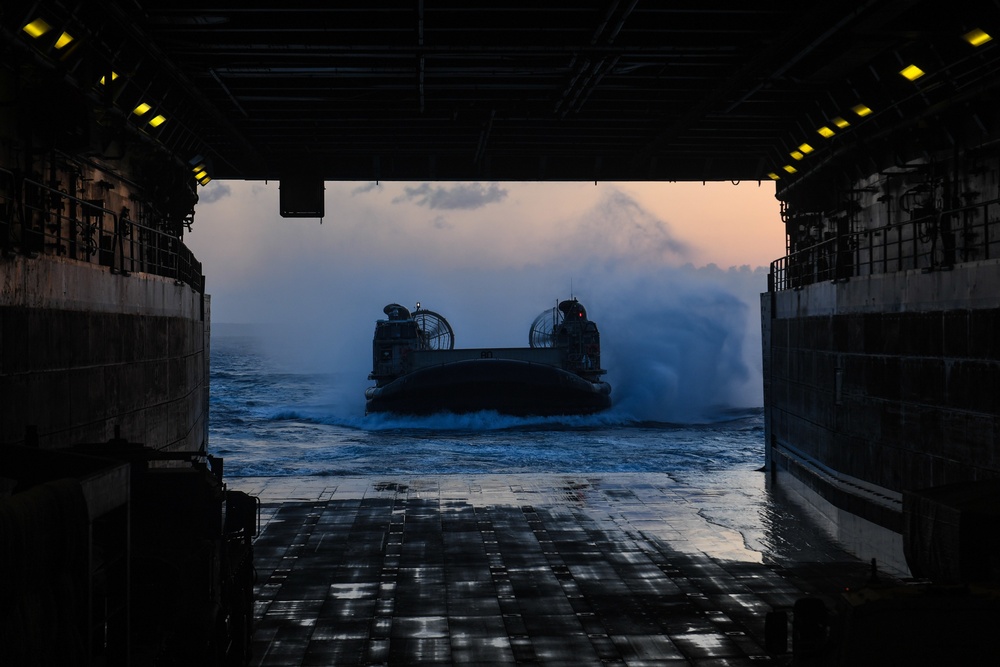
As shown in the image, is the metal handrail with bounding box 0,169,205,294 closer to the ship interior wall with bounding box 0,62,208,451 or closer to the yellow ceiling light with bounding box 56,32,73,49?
the ship interior wall with bounding box 0,62,208,451

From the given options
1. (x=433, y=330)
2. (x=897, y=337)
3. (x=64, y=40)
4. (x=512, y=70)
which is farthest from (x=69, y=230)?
(x=433, y=330)

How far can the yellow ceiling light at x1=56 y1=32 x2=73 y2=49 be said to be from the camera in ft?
47.5

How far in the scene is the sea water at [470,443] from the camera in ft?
110

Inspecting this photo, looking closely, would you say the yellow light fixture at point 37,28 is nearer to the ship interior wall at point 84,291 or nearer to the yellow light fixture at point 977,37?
the ship interior wall at point 84,291

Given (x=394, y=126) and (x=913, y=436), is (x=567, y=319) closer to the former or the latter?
(x=394, y=126)

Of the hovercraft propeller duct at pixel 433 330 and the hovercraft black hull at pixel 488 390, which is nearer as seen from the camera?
the hovercraft black hull at pixel 488 390

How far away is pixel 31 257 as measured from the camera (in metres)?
11.1

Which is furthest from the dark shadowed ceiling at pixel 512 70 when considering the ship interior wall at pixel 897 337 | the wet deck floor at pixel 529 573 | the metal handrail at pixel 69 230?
the wet deck floor at pixel 529 573

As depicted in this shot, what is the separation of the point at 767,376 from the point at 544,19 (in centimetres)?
1538

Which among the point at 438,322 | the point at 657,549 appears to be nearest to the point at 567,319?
the point at 438,322

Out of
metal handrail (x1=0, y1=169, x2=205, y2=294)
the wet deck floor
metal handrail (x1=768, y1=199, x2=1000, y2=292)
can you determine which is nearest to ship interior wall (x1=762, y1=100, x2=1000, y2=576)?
metal handrail (x1=768, y1=199, x2=1000, y2=292)

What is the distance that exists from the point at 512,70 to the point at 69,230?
8.63 m

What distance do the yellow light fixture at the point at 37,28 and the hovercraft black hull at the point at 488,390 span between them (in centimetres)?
3342

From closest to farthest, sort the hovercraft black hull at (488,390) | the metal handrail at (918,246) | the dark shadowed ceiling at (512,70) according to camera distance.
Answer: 1. the dark shadowed ceiling at (512,70)
2. the metal handrail at (918,246)
3. the hovercraft black hull at (488,390)
